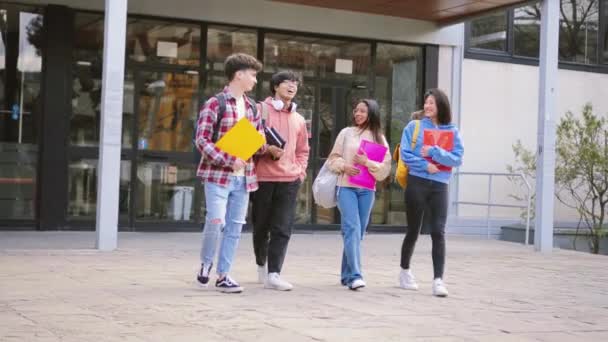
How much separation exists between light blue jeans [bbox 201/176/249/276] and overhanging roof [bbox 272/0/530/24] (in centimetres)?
751

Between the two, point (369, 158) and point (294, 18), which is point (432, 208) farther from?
point (294, 18)

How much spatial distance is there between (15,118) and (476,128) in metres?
7.54

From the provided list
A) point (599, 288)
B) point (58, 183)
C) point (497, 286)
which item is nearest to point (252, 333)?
point (497, 286)

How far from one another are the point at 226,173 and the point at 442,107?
1933mm

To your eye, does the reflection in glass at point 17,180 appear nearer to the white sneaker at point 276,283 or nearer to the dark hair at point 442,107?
the white sneaker at point 276,283

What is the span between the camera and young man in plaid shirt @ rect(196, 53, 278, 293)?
6.91 m

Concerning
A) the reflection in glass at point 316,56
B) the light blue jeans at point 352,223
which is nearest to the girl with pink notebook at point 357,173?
the light blue jeans at point 352,223

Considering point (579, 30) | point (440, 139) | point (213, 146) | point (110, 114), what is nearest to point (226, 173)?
point (213, 146)

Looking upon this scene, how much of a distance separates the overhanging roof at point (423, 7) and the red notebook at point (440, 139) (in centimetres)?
624

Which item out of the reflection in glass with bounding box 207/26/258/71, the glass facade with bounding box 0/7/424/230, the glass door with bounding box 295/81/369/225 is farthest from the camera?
the glass door with bounding box 295/81/369/225

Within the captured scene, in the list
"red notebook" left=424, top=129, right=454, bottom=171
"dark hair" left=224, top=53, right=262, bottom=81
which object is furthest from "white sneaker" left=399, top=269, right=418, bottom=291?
"dark hair" left=224, top=53, right=262, bottom=81

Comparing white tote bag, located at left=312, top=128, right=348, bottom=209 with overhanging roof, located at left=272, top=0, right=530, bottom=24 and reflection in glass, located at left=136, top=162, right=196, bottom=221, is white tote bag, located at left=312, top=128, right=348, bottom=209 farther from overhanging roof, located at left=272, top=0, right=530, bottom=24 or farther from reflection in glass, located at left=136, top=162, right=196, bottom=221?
overhanging roof, located at left=272, top=0, right=530, bottom=24

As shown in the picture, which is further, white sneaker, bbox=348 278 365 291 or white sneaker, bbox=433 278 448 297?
white sneaker, bbox=348 278 365 291

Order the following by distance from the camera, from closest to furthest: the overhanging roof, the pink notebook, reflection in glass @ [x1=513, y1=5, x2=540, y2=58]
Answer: the pink notebook → the overhanging roof → reflection in glass @ [x1=513, y1=5, x2=540, y2=58]
